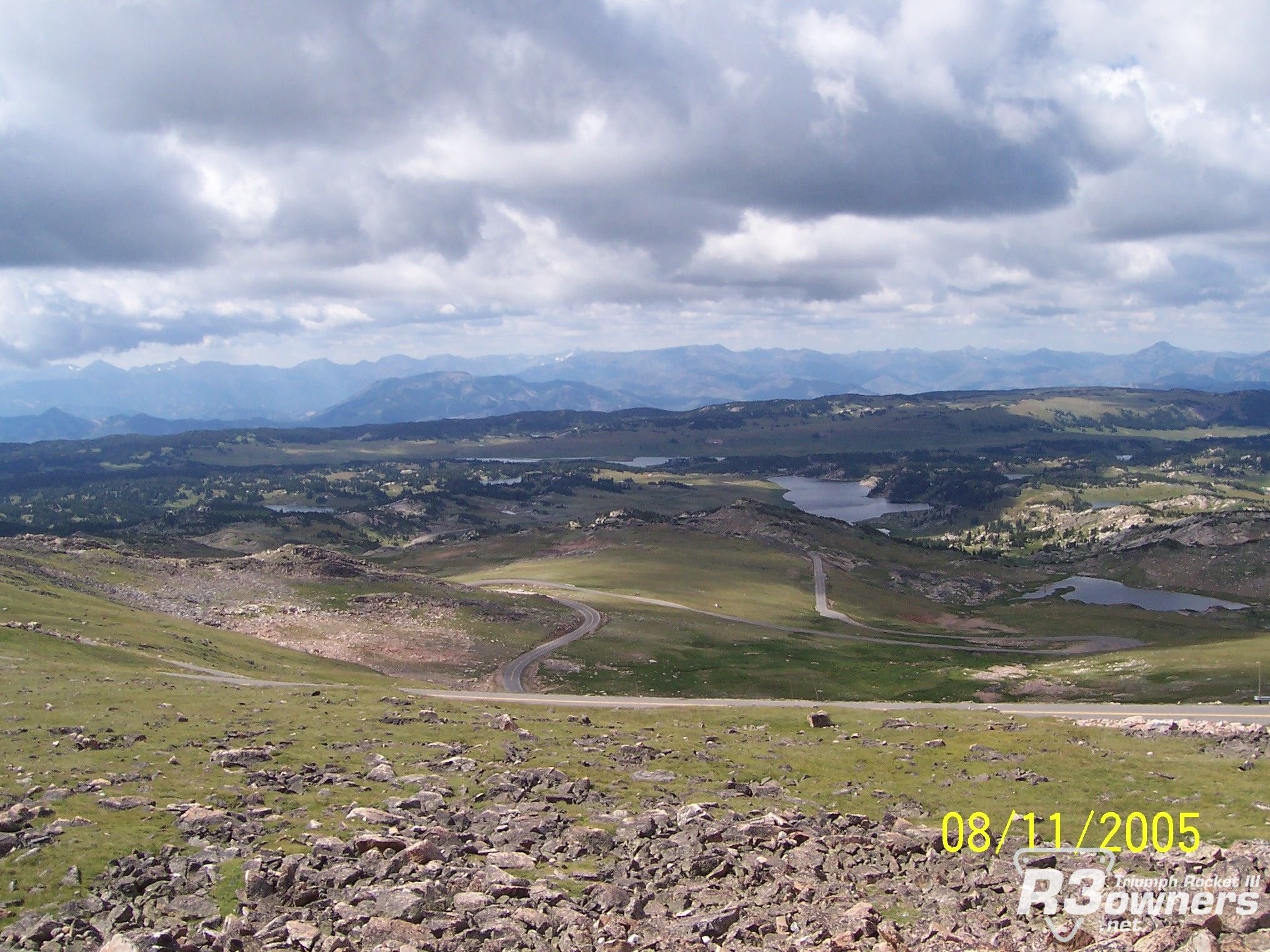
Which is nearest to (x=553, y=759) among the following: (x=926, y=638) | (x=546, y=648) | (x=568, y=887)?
(x=568, y=887)

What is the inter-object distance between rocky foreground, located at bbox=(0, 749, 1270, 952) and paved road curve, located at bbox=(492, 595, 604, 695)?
51.9m

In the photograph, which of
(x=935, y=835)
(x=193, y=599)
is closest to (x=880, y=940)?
(x=935, y=835)

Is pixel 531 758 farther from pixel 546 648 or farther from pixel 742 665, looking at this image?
pixel 742 665

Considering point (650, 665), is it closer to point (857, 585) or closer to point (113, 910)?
point (113, 910)

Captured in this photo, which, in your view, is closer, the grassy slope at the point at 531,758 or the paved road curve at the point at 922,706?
the grassy slope at the point at 531,758

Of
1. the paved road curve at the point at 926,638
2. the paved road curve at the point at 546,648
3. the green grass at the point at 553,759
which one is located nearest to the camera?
the green grass at the point at 553,759

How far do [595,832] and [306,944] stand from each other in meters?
12.3

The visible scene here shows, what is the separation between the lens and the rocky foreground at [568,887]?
23797mm

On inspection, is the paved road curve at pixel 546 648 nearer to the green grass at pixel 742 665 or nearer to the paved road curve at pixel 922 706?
the green grass at pixel 742 665

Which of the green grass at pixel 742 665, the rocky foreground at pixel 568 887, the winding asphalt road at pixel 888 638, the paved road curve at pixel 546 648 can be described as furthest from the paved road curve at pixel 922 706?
the rocky foreground at pixel 568 887

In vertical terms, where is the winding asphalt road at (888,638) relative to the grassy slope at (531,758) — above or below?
below

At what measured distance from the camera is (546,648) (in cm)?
10888
